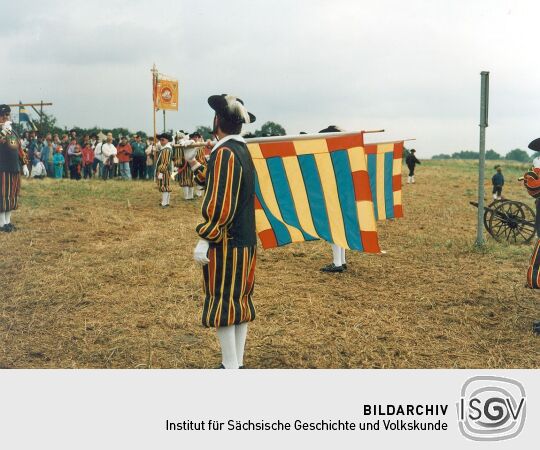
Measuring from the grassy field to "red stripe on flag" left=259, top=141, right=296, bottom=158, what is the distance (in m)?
1.62

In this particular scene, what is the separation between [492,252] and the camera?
30.1ft

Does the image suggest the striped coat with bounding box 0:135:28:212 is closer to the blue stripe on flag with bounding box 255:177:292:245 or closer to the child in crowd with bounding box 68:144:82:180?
the blue stripe on flag with bounding box 255:177:292:245

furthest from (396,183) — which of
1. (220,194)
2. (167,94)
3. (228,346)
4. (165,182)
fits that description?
(167,94)

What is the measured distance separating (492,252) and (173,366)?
6128 mm

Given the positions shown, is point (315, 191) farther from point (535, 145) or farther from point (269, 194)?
point (535, 145)

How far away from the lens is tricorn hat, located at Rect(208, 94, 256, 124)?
12.7 feet

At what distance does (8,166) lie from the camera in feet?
31.8

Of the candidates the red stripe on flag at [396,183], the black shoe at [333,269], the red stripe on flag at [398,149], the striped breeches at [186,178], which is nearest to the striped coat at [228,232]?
the black shoe at [333,269]

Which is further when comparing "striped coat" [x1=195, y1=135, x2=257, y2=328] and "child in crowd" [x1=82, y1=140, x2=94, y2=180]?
"child in crowd" [x1=82, y1=140, x2=94, y2=180]

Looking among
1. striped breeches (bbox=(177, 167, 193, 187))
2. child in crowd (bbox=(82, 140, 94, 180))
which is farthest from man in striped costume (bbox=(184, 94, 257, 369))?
child in crowd (bbox=(82, 140, 94, 180))

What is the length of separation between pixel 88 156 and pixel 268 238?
54.3 ft

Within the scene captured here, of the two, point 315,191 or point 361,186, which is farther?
point 315,191
